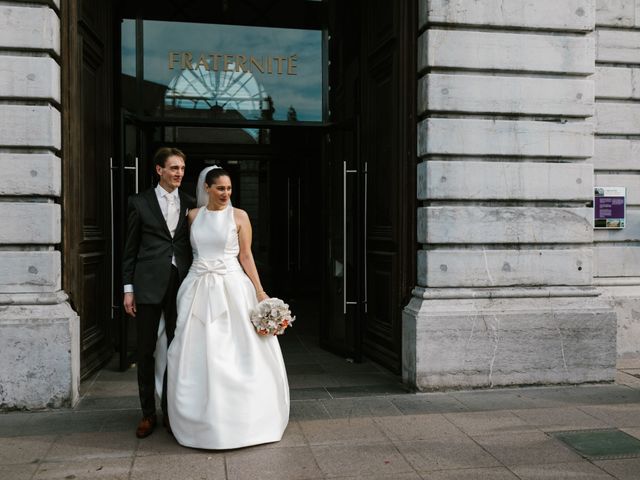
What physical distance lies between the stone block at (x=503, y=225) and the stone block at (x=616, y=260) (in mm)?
1470

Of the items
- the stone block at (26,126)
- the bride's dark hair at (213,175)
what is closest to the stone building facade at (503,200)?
the stone block at (26,126)

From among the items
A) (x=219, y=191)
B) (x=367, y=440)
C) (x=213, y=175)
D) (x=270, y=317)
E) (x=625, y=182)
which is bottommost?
(x=367, y=440)

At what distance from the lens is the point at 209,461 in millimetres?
4320

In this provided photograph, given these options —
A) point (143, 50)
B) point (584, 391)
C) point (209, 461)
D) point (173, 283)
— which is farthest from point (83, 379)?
point (584, 391)

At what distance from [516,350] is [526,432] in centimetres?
141

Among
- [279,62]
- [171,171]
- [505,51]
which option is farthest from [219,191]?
[279,62]

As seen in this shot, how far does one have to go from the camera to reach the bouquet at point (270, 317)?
4562 mm

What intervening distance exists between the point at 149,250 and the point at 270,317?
1.10 metres

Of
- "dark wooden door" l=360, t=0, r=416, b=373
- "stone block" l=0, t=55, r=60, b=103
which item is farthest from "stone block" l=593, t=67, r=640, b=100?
"stone block" l=0, t=55, r=60, b=103

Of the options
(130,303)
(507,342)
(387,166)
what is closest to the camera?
(130,303)

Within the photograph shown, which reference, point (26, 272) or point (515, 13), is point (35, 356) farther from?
point (515, 13)

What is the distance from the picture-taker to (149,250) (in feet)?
15.9

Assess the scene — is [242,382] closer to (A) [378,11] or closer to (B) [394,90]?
(B) [394,90]

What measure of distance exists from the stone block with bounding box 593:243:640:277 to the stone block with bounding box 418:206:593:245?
57.9 inches
